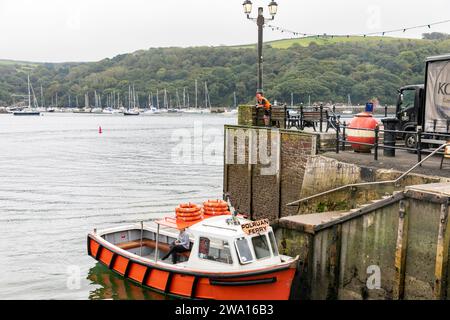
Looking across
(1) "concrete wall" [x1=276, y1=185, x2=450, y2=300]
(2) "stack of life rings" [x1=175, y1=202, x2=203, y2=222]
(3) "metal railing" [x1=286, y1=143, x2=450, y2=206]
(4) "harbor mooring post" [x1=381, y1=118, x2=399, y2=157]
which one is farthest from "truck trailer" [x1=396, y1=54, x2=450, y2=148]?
→ (2) "stack of life rings" [x1=175, y1=202, x2=203, y2=222]

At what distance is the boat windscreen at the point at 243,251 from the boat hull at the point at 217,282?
366 mm

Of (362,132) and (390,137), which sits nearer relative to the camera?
(390,137)

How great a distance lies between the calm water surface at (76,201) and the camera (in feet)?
53.8

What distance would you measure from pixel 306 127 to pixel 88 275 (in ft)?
35.1

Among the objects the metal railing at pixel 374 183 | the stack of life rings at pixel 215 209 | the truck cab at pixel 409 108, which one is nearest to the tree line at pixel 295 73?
the truck cab at pixel 409 108

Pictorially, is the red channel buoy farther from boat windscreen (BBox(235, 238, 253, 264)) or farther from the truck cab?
boat windscreen (BBox(235, 238, 253, 264))

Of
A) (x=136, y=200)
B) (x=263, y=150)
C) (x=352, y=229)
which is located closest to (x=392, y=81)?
(x=136, y=200)

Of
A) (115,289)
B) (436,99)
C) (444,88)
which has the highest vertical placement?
(444,88)

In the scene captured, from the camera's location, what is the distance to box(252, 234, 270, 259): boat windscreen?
39.0 feet

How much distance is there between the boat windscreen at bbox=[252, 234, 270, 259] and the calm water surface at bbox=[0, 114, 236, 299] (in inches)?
137

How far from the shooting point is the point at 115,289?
1545cm

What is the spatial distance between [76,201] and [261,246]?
61.7 ft

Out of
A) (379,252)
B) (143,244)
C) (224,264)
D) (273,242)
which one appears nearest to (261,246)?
(273,242)

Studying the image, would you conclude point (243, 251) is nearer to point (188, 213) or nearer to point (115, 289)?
point (188, 213)
